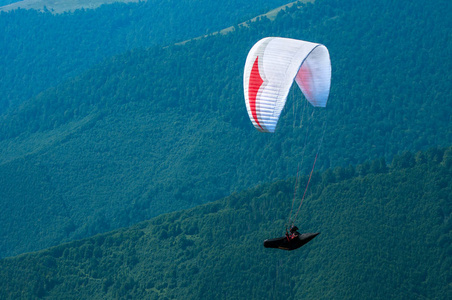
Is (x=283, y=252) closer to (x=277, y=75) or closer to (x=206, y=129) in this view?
(x=277, y=75)

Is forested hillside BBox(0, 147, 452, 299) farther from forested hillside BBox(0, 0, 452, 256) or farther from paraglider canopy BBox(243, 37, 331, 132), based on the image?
paraglider canopy BBox(243, 37, 331, 132)

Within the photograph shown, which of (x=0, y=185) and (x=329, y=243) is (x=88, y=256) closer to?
(x=329, y=243)

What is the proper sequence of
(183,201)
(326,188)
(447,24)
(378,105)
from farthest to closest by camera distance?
(447,24)
(378,105)
(183,201)
(326,188)

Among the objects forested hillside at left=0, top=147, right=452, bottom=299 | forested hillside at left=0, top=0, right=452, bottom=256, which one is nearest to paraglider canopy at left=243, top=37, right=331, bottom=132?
forested hillside at left=0, top=147, right=452, bottom=299

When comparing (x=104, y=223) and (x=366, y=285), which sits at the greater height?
(x=366, y=285)

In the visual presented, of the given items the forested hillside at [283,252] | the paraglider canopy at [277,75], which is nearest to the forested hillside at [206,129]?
the forested hillside at [283,252]

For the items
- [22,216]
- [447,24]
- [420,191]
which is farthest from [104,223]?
[447,24]

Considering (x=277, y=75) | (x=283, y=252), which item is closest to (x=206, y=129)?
(x=283, y=252)

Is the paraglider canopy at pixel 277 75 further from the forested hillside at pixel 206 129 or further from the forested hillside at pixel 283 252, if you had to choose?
the forested hillside at pixel 206 129
